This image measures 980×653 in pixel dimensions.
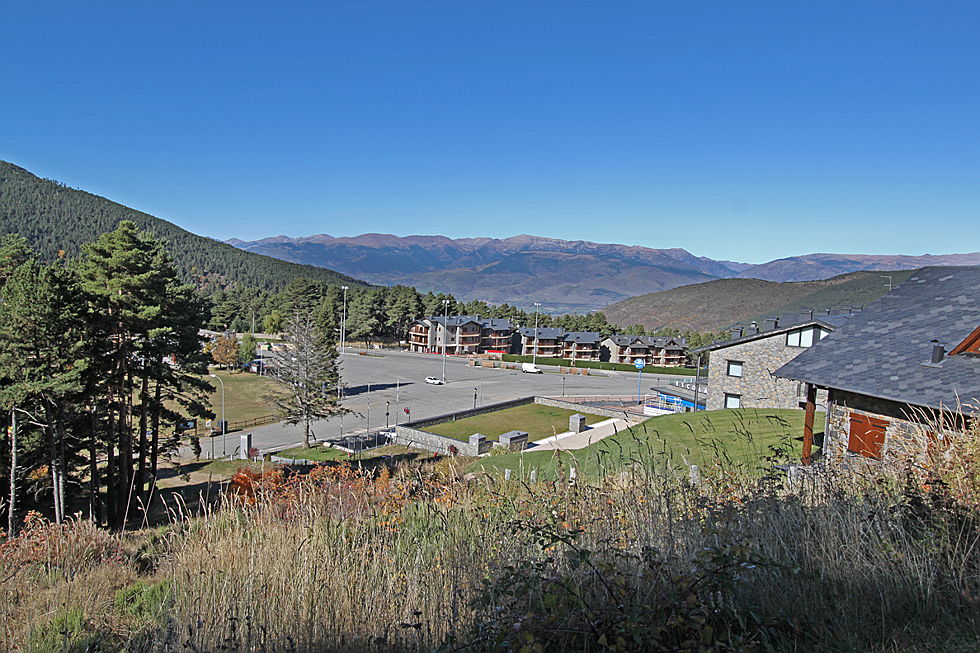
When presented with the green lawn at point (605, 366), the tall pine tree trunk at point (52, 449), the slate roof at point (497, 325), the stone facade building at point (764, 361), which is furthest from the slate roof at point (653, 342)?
the tall pine tree trunk at point (52, 449)

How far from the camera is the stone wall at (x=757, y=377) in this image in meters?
32.0

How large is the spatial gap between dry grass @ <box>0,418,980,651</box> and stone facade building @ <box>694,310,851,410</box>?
3040cm

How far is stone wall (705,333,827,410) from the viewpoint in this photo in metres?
32.0

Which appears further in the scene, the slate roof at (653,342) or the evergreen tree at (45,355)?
the slate roof at (653,342)

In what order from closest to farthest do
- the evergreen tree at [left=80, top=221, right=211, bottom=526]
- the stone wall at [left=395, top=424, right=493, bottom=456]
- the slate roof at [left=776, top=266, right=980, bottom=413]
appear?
the slate roof at [left=776, top=266, right=980, bottom=413], the evergreen tree at [left=80, top=221, right=211, bottom=526], the stone wall at [left=395, top=424, right=493, bottom=456]

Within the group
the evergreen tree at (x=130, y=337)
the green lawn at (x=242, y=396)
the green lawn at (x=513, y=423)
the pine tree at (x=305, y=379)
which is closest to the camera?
the evergreen tree at (x=130, y=337)

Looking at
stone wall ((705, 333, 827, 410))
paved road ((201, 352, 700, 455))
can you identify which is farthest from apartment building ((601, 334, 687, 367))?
stone wall ((705, 333, 827, 410))

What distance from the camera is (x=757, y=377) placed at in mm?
33250

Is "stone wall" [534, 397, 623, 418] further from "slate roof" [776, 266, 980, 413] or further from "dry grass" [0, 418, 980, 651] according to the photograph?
"dry grass" [0, 418, 980, 651]

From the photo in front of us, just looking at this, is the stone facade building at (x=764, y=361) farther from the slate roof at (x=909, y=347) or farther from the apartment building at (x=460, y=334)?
the apartment building at (x=460, y=334)

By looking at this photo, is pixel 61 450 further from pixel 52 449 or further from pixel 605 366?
pixel 605 366

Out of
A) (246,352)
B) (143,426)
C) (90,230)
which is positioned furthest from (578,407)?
(90,230)

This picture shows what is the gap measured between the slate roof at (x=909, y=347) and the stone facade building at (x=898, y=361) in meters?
0.02

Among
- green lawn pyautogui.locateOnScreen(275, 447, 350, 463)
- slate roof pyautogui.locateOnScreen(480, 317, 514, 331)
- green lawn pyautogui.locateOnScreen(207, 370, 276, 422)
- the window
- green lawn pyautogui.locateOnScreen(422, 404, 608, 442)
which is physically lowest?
green lawn pyautogui.locateOnScreen(207, 370, 276, 422)
